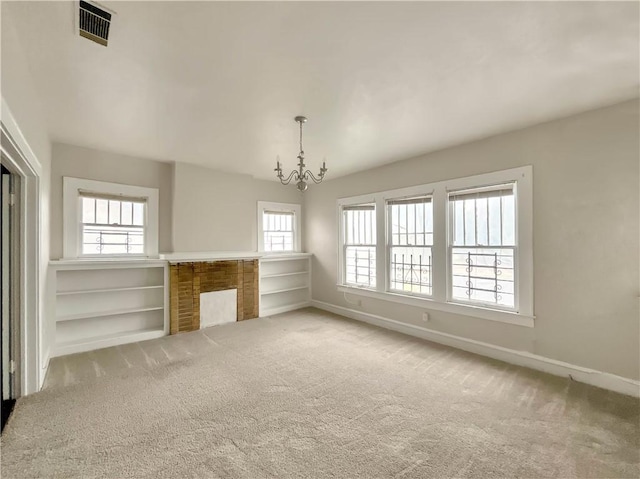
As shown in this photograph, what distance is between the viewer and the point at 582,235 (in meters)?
2.81

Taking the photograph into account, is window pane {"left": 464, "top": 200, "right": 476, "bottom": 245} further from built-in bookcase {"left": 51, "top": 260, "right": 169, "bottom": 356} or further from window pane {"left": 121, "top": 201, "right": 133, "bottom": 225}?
window pane {"left": 121, "top": 201, "right": 133, "bottom": 225}

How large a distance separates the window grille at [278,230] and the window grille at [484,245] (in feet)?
11.1

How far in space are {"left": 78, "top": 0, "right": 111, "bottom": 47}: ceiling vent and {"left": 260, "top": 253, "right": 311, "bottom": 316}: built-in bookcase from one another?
3.89m

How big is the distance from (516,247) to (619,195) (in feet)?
3.14

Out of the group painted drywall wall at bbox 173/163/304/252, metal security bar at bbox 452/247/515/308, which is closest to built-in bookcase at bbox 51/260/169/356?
painted drywall wall at bbox 173/163/304/252

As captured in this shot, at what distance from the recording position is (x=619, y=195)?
261 cm

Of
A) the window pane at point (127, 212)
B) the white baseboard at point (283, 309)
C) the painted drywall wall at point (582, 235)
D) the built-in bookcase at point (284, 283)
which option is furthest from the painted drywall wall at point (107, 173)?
the painted drywall wall at point (582, 235)

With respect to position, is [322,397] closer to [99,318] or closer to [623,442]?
[623,442]

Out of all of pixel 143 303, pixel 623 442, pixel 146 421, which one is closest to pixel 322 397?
pixel 146 421

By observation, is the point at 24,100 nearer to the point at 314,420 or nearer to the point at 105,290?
the point at 105,290

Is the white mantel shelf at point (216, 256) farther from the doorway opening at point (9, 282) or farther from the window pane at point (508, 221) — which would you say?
the window pane at point (508, 221)

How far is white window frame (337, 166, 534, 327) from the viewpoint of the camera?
10.3ft

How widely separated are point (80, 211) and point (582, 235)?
598cm

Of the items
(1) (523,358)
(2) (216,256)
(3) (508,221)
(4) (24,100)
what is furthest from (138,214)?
(1) (523,358)
